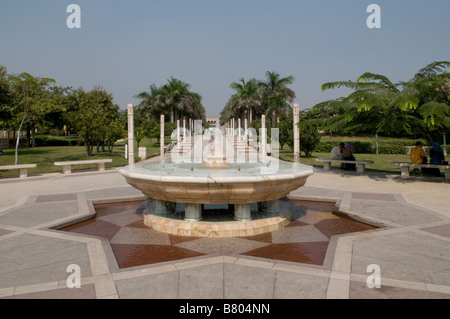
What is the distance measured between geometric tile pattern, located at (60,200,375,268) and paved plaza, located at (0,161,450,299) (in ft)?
0.15

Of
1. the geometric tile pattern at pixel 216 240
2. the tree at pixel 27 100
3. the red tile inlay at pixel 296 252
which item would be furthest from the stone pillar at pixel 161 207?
the tree at pixel 27 100

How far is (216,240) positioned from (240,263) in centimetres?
136

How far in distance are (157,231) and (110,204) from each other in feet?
10.0

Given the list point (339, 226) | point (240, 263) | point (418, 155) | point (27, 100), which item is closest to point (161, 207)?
point (240, 263)

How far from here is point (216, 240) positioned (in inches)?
211

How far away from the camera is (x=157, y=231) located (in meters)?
5.94

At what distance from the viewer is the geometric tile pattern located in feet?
15.3

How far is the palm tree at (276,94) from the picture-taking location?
4588 cm

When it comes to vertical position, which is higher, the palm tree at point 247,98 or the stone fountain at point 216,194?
the palm tree at point 247,98

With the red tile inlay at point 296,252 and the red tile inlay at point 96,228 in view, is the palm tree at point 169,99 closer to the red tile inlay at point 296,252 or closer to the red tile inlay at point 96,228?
the red tile inlay at point 96,228

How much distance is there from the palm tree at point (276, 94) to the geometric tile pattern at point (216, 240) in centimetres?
3984

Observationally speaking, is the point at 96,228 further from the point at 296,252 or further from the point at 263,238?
the point at 296,252
